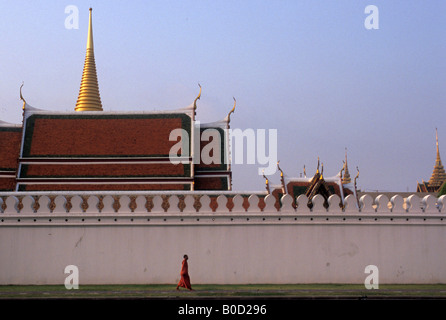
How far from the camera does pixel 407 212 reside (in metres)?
18.8

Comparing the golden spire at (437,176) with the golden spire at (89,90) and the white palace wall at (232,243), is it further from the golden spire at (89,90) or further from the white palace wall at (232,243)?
the white palace wall at (232,243)

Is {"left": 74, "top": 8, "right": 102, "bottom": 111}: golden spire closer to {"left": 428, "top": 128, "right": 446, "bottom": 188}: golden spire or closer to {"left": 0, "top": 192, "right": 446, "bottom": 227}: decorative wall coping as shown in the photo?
{"left": 0, "top": 192, "right": 446, "bottom": 227}: decorative wall coping

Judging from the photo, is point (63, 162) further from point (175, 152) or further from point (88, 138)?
point (175, 152)

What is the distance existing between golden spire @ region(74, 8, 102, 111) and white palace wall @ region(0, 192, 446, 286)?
2185 cm

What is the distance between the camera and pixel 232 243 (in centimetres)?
1864

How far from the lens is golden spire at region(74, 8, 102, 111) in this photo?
132ft

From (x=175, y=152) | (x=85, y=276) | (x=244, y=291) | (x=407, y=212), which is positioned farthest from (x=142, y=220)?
(x=175, y=152)

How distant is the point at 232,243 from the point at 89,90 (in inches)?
987

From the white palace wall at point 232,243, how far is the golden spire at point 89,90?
71.7 ft

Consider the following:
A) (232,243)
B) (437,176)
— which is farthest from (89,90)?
(437,176)

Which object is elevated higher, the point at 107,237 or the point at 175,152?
the point at 175,152

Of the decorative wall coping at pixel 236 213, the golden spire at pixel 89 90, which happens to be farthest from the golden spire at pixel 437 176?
the decorative wall coping at pixel 236 213

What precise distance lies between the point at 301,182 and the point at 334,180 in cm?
165
